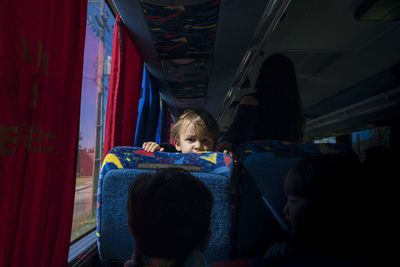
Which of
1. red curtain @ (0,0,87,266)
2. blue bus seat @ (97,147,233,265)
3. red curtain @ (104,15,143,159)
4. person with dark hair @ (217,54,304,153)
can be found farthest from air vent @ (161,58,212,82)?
blue bus seat @ (97,147,233,265)

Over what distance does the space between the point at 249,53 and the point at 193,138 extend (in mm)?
1775

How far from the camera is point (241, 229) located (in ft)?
3.14

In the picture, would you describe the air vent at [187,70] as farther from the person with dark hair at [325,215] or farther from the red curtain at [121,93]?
the person with dark hair at [325,215]

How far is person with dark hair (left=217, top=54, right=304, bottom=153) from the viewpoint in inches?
55.7

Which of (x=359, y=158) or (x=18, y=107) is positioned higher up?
(x=18, y=107)

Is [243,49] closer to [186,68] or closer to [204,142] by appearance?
[186,68]

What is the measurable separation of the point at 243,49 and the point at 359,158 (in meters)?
2.16

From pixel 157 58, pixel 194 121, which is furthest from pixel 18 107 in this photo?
pixel 157 58

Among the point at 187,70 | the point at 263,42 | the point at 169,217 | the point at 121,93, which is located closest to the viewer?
the point at 169,217

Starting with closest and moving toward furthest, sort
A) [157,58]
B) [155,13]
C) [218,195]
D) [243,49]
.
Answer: [218,195]
[155,13]
[243,49]
[157,58]

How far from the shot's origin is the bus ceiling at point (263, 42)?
1.98 meters

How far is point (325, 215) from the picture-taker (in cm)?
79

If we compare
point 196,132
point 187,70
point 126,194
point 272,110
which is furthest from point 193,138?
point 187,70

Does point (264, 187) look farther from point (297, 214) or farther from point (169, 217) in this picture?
point (169, 217)
